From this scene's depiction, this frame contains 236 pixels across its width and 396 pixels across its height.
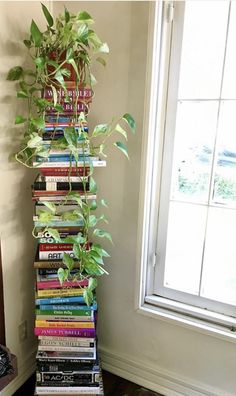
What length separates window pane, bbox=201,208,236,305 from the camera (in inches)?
53.3

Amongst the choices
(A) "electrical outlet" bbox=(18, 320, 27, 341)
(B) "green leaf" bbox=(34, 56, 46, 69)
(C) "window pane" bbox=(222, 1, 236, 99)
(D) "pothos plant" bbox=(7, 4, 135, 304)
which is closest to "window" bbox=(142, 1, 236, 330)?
(C) "window pane" bbox=(222, 1, 236, 99)

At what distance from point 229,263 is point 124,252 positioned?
19.1 inches

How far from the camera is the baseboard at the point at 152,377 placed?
1477 mm

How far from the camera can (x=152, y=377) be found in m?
1.57

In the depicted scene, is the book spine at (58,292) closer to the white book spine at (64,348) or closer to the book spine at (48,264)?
the book spine at (48,264)

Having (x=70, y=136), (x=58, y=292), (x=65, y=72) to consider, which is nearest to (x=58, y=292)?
(x=58, y=292)

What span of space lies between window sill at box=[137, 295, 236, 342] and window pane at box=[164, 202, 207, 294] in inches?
3.3

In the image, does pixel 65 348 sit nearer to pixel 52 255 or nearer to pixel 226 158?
pixel 52 255

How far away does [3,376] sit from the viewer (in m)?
1.18

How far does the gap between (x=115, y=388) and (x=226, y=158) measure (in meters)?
1.23

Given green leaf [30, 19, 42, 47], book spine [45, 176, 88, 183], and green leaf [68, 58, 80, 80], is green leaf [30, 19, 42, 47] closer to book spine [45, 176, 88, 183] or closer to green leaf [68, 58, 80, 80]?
green leaf [68, 58, 80, 80]

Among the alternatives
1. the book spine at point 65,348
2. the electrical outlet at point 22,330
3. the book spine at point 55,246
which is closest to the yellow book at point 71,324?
the book spine at point 65,348

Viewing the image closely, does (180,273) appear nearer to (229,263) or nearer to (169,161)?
(229,263)

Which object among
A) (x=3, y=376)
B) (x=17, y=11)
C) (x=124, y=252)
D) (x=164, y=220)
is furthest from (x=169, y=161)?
(x=3, y=376)
